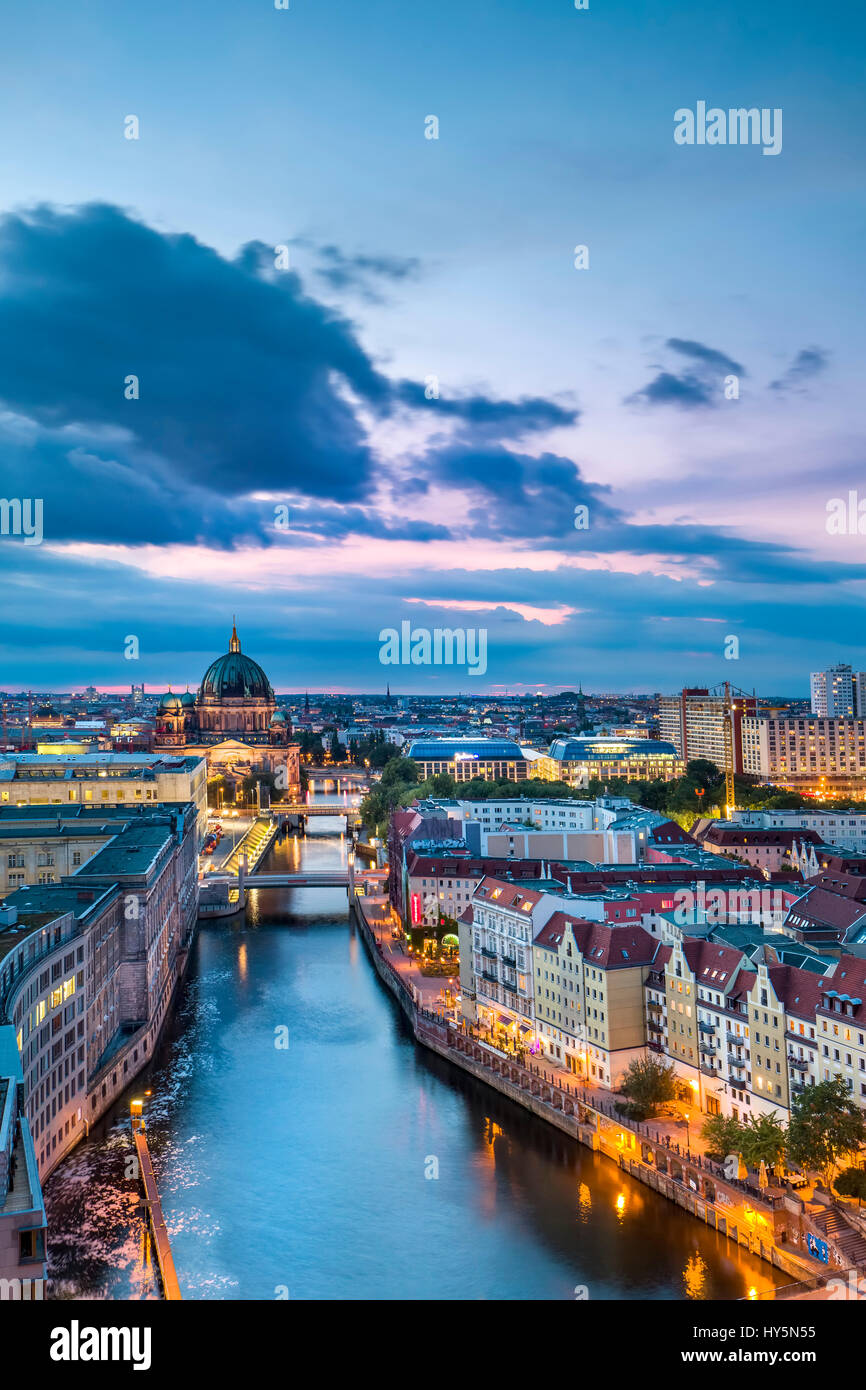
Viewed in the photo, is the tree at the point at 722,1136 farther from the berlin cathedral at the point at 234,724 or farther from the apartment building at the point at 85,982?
the berlin cathedral at the point at 234,724

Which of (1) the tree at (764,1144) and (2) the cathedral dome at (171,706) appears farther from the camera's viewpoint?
(2) the cathedral dome at (171,706)

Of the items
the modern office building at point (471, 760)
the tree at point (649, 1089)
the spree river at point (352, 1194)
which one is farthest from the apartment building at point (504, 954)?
the modern office building at point (471, 760)

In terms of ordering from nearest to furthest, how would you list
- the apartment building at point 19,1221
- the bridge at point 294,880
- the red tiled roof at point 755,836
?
the apartment building at point 19,1221, the red tiled roof at point 755,836, the bridge at point 294,880

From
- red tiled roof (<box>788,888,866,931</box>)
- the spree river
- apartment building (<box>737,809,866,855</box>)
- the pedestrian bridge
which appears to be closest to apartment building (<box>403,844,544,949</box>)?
the spree river

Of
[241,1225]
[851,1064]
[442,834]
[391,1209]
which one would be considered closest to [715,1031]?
[851,1064]

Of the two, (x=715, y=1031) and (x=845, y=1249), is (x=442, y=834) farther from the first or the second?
(x=845, y=1249)

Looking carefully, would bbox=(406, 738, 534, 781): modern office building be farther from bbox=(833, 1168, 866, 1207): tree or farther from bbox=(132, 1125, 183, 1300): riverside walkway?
bbox=(833, 1168, 866, 1207): tree

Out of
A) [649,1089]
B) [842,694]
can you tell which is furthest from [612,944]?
[842,694]
